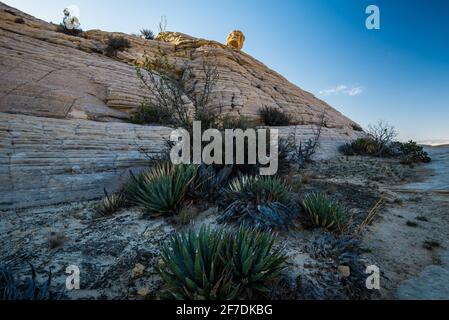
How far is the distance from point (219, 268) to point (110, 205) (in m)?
3.41

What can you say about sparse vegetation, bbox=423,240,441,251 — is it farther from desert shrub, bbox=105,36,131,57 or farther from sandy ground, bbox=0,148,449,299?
desert shrub, bbox=105,36,131,57

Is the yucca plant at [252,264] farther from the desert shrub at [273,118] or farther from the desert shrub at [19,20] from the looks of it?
the desert shrub at [19,20]

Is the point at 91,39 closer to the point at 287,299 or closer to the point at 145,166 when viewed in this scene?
the point at 145,166

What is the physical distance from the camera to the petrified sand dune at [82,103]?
5.88 metres

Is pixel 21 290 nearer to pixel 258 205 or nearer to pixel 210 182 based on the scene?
pixel 258 205

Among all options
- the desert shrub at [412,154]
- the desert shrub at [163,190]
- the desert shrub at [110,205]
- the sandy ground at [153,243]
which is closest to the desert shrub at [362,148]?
the desert shrub at [412,154]

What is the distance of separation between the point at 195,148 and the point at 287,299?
4656 millimetres

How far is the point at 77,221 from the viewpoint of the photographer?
15.7 feet

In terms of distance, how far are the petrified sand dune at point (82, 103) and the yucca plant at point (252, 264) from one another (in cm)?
467

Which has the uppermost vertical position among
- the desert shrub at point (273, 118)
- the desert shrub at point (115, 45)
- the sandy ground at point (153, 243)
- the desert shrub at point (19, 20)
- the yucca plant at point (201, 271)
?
the desert shrub at point (19, 20)

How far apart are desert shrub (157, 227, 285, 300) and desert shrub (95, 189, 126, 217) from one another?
2874 mm

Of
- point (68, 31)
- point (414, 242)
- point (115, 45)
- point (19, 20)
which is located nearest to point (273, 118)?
point (414, 242)

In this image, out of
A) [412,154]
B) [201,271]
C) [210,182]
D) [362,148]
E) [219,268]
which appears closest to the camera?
[201,271]

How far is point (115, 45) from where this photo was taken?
54.3 ft
